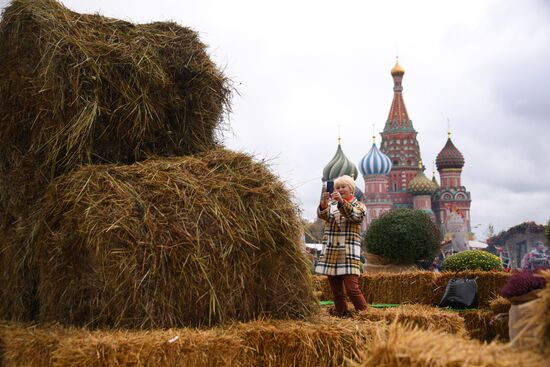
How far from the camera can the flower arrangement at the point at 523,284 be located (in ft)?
11.0

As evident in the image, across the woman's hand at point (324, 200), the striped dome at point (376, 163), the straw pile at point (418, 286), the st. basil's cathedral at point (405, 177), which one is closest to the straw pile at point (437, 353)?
the woman's hand at point (324, 200)

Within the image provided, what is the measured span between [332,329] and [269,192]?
108 cm

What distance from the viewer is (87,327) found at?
14.0 feet

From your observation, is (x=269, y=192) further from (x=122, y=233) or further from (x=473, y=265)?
(x=473, y=265)

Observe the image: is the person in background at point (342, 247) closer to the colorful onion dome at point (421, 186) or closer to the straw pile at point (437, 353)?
the straw pile at point (437, 353)

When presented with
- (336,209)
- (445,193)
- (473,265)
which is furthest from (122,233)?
(445,193)

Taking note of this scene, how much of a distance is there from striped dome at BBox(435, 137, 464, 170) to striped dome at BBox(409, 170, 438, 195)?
9.02 ft

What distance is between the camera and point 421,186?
262ft

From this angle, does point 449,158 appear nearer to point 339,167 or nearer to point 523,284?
point 339,167

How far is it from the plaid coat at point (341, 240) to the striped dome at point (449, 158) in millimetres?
77424

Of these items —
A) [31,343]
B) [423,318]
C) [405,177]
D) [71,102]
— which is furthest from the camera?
[405,177]

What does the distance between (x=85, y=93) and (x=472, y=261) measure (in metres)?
9.28

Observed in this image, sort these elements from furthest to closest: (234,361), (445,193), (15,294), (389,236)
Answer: (445,193), (389,236), (15,294), (234,361)

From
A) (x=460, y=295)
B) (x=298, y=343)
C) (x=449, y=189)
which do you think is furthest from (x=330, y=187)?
(x=449, y=189)
